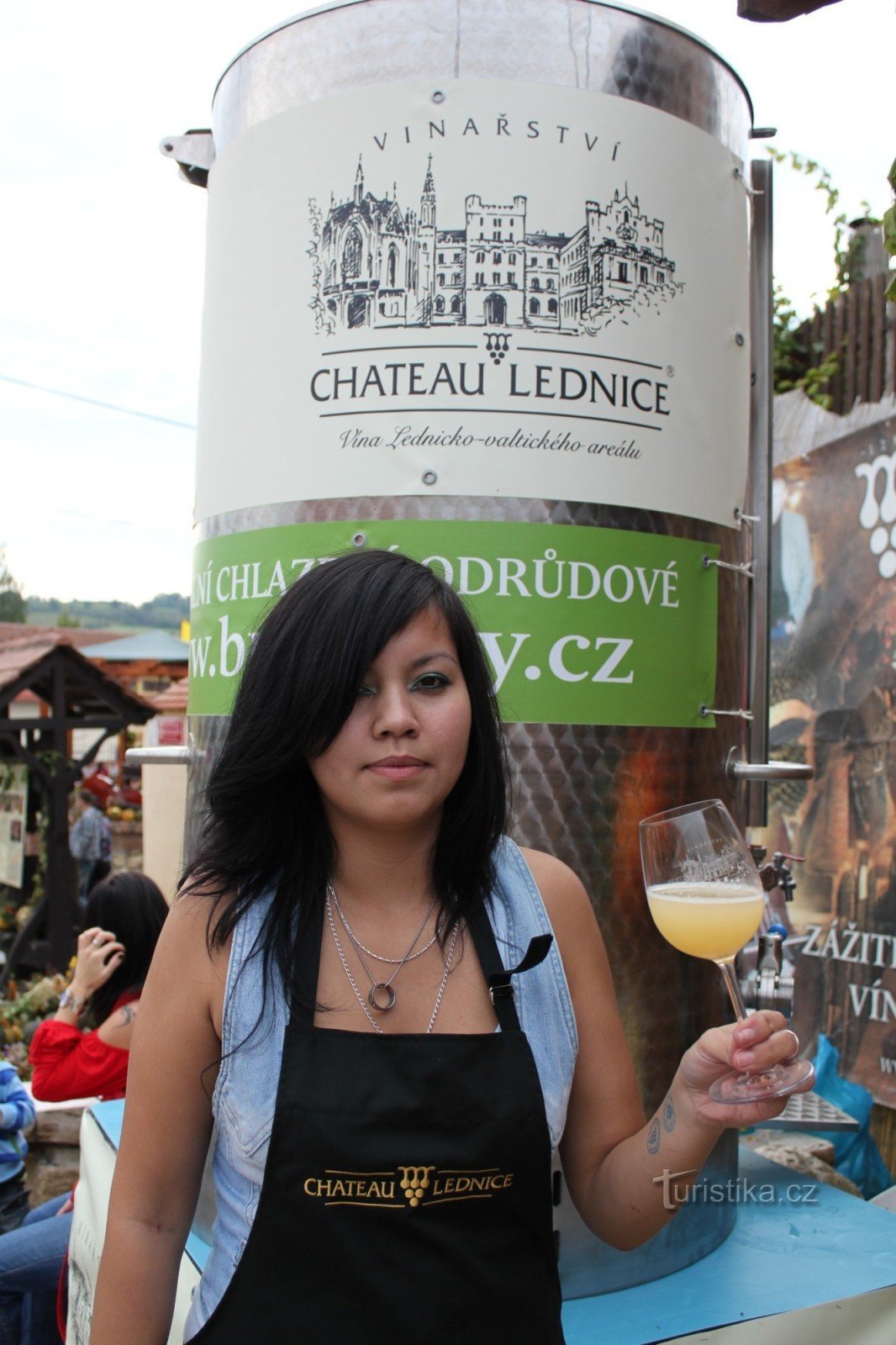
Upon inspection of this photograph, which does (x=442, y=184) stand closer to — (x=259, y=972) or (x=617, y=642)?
(x=617, y=642)

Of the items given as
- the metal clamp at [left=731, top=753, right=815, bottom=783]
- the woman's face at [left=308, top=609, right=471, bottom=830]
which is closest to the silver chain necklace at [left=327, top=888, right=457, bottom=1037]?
the woman's face at [left=308, top=609, right=471, bottom=830]

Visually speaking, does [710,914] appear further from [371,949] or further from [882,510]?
[882,510]

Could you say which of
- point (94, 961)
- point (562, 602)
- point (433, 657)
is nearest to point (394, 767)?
point (433, 657)

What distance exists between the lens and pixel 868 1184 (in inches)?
152

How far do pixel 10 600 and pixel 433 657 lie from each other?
6382 centimetres

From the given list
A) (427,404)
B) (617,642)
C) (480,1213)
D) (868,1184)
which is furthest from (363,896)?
(868,1184)

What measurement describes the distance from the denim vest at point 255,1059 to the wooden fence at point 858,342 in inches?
147

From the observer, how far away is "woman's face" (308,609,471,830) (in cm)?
144

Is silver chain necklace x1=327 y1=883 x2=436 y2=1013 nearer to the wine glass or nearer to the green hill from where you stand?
the wine glass

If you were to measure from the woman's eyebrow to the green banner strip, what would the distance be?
2.23ft

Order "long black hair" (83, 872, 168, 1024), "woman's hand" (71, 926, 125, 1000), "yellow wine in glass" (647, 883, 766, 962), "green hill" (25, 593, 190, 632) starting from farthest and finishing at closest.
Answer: "green hill" (25, 593, 190, 632) < "long black hair" (83, 872, 168, 1024) < "woman's hand" (71, 926, 125, 1000) < "yellow wine in glass" (647, 883, 766, 962)

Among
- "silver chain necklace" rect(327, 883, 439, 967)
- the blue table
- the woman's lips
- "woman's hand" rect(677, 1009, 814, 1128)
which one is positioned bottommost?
the blue table

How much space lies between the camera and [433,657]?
149 centimetres

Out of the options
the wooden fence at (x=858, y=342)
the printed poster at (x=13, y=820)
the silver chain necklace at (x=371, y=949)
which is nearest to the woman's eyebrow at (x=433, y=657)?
the silver chain necklace at (x=371, y=949)
